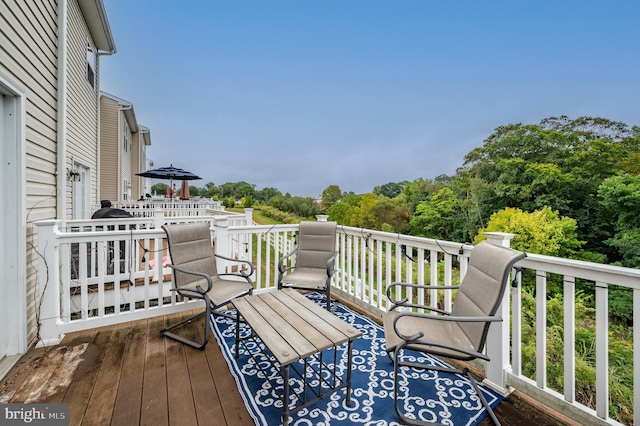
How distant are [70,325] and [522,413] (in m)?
4.14

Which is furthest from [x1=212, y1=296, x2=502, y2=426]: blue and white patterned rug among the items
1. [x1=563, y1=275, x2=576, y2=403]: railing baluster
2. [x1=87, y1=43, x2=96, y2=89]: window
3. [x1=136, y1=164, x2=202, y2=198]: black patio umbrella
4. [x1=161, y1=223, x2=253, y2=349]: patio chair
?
[x1=136, y1=164, x2=202, y2=198]: black patio umbrella

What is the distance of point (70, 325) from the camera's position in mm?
2873

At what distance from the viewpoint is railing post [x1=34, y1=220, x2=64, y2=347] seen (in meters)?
2.63

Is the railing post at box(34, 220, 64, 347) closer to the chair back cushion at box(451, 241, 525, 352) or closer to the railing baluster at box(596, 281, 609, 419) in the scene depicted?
the chair back cushion at box(451, 241, 525, 352)

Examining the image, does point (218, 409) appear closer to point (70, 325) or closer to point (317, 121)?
point (70, 325)

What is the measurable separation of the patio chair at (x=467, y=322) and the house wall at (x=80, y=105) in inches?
215

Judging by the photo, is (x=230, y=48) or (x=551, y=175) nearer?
(x=230, y=48)

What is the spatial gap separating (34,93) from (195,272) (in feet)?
8.70

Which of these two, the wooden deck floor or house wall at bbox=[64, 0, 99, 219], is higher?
house wall at bbox=[64, 0, 99, 219]

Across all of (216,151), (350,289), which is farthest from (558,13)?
(216,151)

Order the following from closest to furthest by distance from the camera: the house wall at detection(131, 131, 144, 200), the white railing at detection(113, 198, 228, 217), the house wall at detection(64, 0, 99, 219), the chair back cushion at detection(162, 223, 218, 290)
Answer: the chair back cushion at detection(162, 223, 218, 290)
the house wall at detection(64, 0, 99, 219)
the white railing at detection(113, 198, 228, 217)
the house wall at detection(131, 131, 144, 200)

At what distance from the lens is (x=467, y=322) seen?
2.10 metres

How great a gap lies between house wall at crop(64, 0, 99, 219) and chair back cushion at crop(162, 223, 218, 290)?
2.80 meters

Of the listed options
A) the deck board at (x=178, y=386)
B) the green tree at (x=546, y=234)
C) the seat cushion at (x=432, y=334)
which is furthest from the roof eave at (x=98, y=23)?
the green tree at (x=546, y=234)
